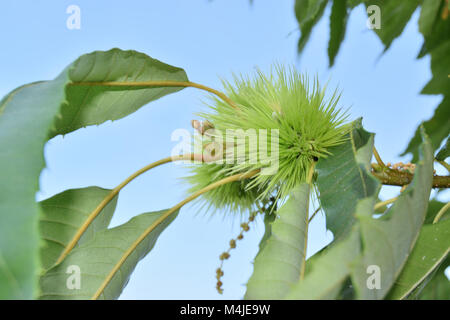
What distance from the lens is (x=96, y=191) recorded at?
0.60 metres

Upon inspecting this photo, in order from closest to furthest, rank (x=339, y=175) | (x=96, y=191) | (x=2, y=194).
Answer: (x=2, y=194) → (x=339, y=175) → (x=96, y=191)

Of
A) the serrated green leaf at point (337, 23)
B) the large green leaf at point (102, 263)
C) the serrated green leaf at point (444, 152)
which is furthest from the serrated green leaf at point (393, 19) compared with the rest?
the large green leaf at point (102, 263)

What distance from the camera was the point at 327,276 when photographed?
29cm

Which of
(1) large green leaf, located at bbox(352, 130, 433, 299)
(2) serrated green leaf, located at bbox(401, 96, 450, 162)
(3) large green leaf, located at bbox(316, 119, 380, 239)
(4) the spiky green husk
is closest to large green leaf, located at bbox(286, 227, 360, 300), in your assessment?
(1) large green leaf, located at bbox(352, 130, 433, 299)

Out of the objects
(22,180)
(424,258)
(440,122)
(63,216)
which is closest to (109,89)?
(63,216)

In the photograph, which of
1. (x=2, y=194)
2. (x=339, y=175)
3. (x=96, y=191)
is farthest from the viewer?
(x=96, y=191)

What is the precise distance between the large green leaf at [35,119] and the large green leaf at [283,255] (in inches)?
8.3

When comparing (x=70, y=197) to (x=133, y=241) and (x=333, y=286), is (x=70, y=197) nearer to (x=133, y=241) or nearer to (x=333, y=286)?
(x=133, y=241)

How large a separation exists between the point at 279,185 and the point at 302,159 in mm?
59

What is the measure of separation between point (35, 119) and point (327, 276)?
239mm

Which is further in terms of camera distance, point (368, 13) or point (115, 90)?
point (368, 13)

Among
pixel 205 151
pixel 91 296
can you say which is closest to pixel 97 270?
pixel 91 296

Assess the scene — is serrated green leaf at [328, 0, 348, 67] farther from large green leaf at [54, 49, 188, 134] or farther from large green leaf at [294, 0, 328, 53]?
large green leaf at [54, 49, 188, 134]

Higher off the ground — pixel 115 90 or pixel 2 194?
pixel 115 90
